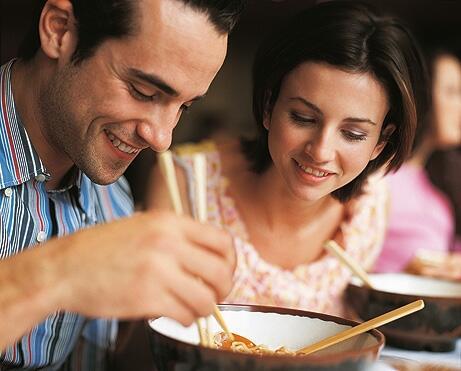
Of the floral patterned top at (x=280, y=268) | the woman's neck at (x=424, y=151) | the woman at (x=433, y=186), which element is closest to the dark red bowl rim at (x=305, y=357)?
the floral patterned top at (x=280, y=268)

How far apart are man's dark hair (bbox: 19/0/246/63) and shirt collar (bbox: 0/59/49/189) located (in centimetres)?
18

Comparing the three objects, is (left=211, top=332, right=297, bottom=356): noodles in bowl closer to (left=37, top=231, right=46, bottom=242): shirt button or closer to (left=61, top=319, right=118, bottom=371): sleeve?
(left=37, top=231, right=46, bottom=242): shirt button

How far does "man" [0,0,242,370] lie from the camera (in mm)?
749

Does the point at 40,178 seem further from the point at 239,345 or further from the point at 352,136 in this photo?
the point at 352,136

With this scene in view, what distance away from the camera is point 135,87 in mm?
1084

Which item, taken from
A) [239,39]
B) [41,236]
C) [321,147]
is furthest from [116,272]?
[239,39]

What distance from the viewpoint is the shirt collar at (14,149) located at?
1187mm

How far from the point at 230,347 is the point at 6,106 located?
0.58 m

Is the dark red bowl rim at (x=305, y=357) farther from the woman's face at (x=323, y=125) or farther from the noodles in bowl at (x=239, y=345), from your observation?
the woman's face at (x=323, y=125)

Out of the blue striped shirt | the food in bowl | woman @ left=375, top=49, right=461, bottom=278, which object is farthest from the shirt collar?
woman @ left=375, top=49, right=461, bottom=278

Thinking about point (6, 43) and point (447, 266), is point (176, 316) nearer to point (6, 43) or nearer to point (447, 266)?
point (447, 266)

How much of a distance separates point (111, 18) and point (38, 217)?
39cm

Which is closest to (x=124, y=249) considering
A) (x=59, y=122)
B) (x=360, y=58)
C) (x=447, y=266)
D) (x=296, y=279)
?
(x=59, y=122)

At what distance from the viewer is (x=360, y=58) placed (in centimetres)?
138
